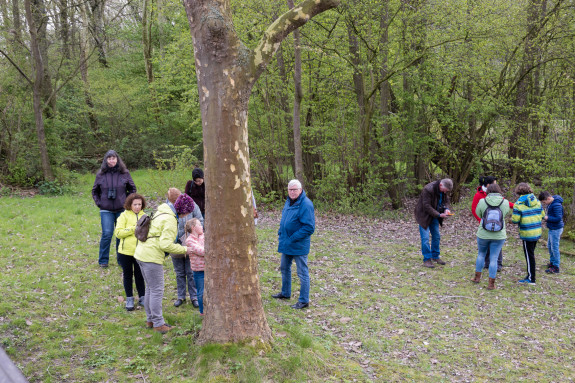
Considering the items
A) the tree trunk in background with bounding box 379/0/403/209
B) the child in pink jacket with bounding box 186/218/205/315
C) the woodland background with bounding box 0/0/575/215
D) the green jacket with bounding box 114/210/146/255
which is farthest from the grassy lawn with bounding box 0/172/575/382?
the woodland background with bounding box 0/0/575/215

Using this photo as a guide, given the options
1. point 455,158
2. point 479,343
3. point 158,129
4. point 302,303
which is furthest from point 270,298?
point 158,129

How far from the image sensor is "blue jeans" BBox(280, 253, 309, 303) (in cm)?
646

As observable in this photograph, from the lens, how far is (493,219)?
25.3 feet

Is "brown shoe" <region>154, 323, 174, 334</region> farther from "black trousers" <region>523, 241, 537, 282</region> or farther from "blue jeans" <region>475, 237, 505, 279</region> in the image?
"black trousers" <region>523, 241, 537, 282</region>

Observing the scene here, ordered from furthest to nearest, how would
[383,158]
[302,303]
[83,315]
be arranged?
1. [383,158]
2. [302,303]
3. [83,315]

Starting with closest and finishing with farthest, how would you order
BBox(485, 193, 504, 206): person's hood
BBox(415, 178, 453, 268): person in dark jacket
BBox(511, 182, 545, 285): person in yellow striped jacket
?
1. BBox(485, 193, 504, 206): person's hood
2. BBox(511, 182, 545, 285): person in yellow striped jacket
3. BBox(415, 178, 453, 268): person in dark jacket

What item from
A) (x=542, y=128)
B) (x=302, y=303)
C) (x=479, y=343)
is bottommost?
(x=479, y=343)

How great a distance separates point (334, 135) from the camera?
52.5 feet

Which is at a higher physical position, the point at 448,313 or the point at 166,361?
the point at 166,361

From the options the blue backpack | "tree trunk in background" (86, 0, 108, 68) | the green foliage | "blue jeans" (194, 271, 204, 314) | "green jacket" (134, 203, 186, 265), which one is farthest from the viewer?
"tree trunk in background" (86, 0, 108, 68)

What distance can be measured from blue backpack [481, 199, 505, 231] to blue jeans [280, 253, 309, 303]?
352cm

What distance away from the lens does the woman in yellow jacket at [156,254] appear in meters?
5.25

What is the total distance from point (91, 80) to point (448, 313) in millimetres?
23143

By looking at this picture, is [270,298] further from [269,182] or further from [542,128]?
[542,128]
